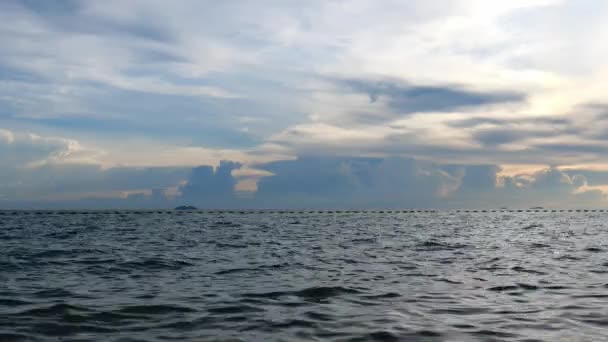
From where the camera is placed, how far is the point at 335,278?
2038 centimetres

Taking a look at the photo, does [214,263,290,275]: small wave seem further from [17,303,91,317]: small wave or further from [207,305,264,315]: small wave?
[17,303,91,317]: small wave

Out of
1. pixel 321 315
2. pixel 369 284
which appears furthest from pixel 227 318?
pixel 369 284

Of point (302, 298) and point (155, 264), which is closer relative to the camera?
point (302, 298)

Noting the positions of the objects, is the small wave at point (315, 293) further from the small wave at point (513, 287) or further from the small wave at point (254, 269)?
the small wave at point (254, 269)

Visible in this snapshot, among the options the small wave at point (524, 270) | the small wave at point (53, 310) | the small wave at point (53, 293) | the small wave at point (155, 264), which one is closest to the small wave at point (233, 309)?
the small wave at point (53, 310)

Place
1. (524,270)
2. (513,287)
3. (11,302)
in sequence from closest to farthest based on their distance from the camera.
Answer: (11,302)
(513,287)
(524,270)

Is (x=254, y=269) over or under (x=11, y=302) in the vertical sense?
under

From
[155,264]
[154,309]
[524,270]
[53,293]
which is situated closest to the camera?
[154,309]

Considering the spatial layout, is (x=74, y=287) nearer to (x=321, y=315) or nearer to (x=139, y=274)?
(x=139, y=274)

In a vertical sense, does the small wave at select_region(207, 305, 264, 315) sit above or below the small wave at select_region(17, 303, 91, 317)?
below

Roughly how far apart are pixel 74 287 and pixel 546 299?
15637 millimetres

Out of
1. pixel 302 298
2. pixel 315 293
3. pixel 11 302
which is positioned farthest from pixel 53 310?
pixel 315 293

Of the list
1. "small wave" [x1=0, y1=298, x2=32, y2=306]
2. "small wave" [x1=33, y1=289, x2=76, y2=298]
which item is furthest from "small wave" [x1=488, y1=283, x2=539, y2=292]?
"small wave" [x1=0, y1=298, x2=32, y2=306]

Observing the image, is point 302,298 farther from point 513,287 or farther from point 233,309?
point 513,287
